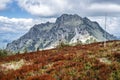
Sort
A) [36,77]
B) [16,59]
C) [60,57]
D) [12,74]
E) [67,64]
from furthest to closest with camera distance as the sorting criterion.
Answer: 1. [16,59]
2. [60,57]
3. [67,64]
4. [12,74]
5. [36,77]

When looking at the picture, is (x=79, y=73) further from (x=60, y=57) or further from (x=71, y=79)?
(x=60, y=57)

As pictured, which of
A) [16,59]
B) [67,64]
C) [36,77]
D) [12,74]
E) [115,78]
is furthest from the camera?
[16,59]

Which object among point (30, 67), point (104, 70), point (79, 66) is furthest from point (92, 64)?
point (30, 67)

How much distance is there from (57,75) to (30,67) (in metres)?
4.01

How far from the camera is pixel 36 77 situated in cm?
1598

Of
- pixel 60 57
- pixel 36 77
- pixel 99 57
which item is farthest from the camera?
pixel 60 57

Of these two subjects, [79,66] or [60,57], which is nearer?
[79,66]

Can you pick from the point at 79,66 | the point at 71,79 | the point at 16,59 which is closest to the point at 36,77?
the point at 71,79

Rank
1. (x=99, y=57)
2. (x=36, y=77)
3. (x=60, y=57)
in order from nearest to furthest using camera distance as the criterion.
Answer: (x=36, y=77)
(x=99, y=57)
(x=60, y=57)

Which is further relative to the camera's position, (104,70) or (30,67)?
(30,67)

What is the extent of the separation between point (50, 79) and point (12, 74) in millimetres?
3767

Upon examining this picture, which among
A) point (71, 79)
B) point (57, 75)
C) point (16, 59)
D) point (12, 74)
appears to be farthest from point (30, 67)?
point (16, 59)

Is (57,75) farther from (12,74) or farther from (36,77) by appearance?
(12,74)

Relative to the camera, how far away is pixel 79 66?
18.6m
